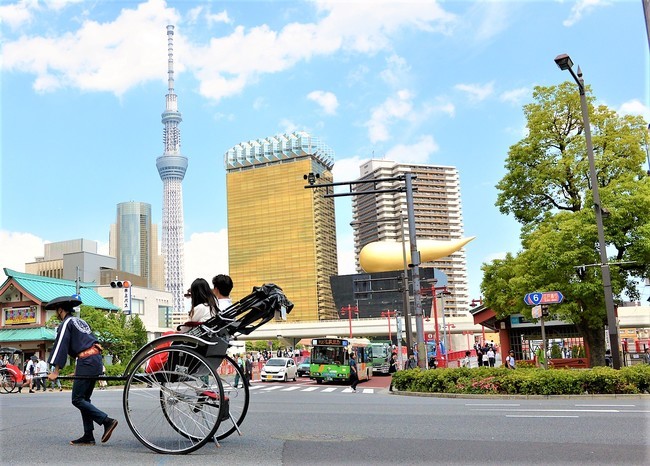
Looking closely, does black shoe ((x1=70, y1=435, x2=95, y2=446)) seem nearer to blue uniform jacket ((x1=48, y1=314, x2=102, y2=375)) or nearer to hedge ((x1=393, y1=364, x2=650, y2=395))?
blue uniform jacket ((x1=48, y1=314, x2=102, y2=375))

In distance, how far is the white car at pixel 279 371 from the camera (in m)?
40.8

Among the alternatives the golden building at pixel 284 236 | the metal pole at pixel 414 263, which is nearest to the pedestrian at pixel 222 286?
the metal pole at pixel 414 263

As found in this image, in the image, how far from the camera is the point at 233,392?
658 cm

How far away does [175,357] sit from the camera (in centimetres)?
641

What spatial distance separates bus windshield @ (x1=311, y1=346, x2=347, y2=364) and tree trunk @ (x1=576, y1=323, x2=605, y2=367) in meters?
16.2

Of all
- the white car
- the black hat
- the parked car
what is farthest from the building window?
the black hat

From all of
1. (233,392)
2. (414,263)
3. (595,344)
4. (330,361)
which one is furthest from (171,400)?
(330,361)

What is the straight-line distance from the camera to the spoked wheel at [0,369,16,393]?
26094 millimetres

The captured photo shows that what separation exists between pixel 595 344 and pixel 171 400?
84.9ft

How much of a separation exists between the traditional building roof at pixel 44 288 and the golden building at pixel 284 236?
110898 millimetres

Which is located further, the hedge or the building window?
the building window

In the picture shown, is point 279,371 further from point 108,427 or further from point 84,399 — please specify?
point 84,399

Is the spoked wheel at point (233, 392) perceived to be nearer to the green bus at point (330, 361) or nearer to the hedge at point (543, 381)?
the hedge at point (543, 381)

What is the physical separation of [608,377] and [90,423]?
14.4 meters
